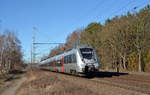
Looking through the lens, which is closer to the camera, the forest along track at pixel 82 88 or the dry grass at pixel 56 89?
the forest along track at pixel 82 88

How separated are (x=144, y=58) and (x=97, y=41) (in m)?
13.5

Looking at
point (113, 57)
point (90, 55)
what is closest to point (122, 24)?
point (113, 57)

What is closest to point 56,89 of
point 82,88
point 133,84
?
point 82,88

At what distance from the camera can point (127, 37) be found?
108ft

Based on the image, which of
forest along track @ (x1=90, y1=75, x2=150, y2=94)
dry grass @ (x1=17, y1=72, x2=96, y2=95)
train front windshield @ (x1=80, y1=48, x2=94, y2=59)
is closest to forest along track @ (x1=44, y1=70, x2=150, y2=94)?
forest along track @ (x1=90, y1=75, x2=150, y2=94)

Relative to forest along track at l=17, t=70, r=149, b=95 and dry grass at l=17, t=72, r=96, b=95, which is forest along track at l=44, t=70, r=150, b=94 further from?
dry grass at l=17, t=72, r=96, b=95

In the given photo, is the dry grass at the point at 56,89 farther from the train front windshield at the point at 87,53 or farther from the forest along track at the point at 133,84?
the train front windshield at the point at 87,53

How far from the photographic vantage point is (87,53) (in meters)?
18.2

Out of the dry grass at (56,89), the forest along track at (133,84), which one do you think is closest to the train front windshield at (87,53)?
the forest along track at (133,84)

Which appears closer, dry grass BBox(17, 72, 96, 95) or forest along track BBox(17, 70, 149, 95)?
forest along track BBox(17, 70, 149, 95)

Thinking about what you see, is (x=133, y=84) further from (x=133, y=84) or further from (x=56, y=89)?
(x=56, y=89)

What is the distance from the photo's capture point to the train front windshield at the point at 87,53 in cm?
1786

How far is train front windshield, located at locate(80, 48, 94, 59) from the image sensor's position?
17.9 meters

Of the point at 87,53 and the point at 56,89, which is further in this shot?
the point at 87,53
